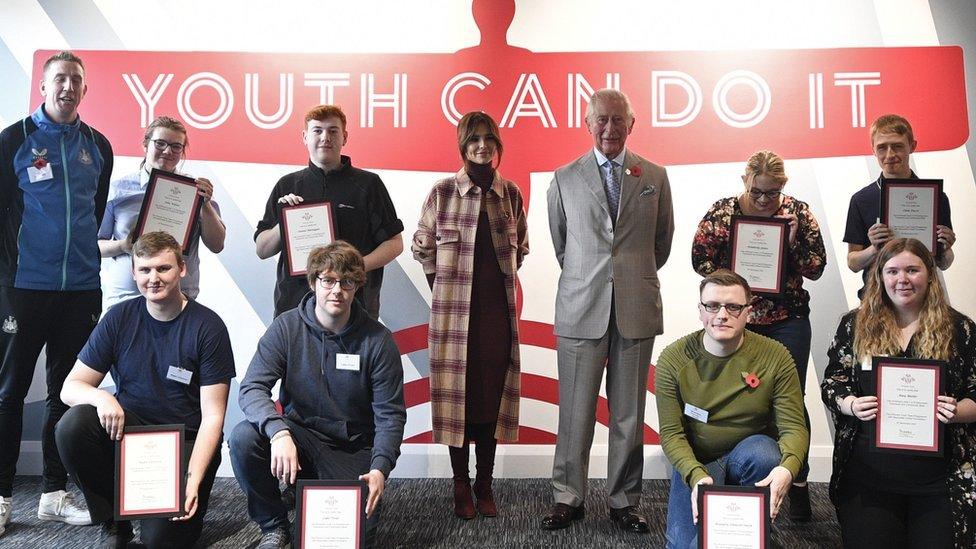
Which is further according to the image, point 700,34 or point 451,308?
point 700,34

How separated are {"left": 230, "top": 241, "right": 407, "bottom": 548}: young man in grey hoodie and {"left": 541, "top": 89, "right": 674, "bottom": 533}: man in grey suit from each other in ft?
2.68

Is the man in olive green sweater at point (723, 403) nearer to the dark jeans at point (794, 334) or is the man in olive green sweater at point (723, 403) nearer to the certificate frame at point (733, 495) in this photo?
the certificate frame at point (733, 495)

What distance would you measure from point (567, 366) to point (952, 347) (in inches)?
53.7

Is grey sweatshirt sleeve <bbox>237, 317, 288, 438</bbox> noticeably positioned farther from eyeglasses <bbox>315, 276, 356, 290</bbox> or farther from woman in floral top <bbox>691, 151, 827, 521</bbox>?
woman in floral top <bbox>691, 151, 827, 521</bbox>

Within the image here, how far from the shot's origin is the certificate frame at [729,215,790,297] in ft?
10.6

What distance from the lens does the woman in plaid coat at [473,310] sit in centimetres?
328

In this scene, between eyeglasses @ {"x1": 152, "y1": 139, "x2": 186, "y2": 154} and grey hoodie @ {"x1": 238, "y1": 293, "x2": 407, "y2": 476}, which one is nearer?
grey hoodie @ {"x1": 238, "y1": 293, "x2": 407, "y2": 476}

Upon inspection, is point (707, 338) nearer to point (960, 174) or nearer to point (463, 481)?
point (463, 481)

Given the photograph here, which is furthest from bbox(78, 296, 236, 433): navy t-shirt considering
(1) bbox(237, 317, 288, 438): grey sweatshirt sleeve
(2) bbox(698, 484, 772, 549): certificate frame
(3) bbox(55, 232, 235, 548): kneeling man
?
(2) bbox(698, 484, 772, 549): certificate frame

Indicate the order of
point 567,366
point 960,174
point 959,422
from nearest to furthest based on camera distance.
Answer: point 959,422
point 567,366
point 960,174

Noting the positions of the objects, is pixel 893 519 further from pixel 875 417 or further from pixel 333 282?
pixel 333 282

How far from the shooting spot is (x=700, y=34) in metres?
4.23

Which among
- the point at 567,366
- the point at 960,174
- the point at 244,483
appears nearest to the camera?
the point at 244,483

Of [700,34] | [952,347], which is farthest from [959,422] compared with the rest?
[700,34]
